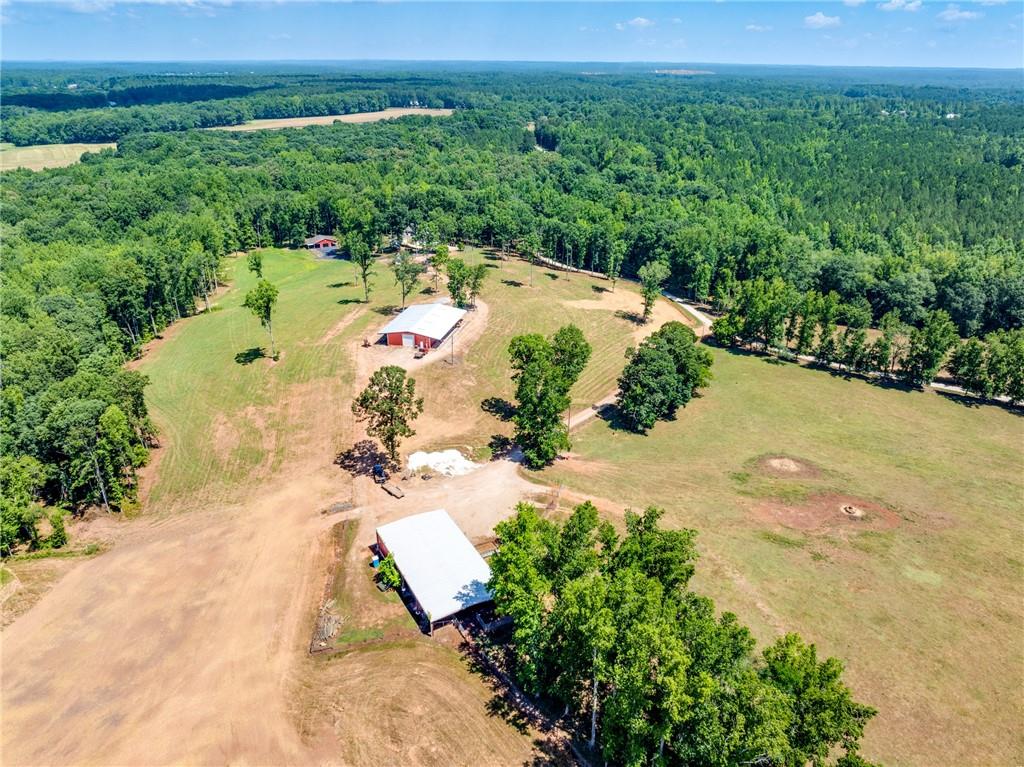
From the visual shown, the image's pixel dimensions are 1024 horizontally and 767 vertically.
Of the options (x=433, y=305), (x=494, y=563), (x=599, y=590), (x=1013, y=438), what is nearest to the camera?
(x=599, y=590)

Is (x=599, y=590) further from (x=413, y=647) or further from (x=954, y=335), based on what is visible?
(x=954, y=335)

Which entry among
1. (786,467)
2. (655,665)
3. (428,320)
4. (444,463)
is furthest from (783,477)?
(428,320)

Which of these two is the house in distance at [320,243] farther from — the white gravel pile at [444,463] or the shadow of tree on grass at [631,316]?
the white gravel pile at [444,463]

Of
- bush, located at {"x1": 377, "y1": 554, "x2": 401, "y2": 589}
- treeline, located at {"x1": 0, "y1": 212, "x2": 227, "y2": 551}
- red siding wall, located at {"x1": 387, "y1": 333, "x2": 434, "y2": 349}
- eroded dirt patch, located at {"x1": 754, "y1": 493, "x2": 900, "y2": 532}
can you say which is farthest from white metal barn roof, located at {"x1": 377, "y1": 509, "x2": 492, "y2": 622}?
red siding wall, located at {"x1": 387, "y1": 333, "x2": 434, "y2": 349}

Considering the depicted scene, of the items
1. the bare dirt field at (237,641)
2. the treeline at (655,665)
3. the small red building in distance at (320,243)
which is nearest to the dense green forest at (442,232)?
the small red building in distance at (320,243)

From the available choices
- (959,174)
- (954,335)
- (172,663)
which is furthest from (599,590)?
(959,174)

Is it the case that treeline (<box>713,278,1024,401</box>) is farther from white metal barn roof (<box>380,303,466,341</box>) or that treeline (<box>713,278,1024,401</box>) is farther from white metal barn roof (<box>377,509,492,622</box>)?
white metal barn roof (<box>377,509,492,622</box>)
